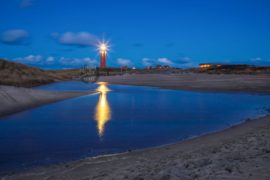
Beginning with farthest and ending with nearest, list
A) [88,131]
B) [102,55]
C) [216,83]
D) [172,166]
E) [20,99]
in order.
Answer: [102,55]
[216,83]
[20,99]
[88,131]
[172,166]

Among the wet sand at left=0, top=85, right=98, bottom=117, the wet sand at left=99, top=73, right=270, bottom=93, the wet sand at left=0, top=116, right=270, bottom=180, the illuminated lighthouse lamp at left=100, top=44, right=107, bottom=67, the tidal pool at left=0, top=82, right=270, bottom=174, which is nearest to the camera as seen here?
the wet sand at left=0, top=116, right=270, bottom=180

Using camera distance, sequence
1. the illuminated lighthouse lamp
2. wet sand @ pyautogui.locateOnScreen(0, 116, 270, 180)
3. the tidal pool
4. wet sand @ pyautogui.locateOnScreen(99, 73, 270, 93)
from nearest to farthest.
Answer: wet sand @ pyautogui.locateOnScreen(0, 116, 270, 180) < the tidal pool < wet sand @ pyautogui.locateOnScreen(99, 73, 270, 93) < the illuminated lighthouse lamp

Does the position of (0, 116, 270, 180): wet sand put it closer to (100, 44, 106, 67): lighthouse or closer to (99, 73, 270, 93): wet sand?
(99, 73, 270, 93): wet sand

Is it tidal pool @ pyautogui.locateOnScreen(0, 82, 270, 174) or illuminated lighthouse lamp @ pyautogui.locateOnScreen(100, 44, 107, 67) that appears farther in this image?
illuminated lighthouse lamp @ pyautogui.locateOnScreen(100, 44, 107, 67)

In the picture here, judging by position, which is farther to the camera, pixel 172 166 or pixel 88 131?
pixel 88 131

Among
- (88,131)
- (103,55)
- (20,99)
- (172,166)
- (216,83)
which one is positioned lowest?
(88,131)

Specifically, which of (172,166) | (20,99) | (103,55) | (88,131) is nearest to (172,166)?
(172,166)

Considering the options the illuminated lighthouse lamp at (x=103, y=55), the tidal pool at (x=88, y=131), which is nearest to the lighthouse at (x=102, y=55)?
the illuminated lighthouse lamp at (x=103, y=55)

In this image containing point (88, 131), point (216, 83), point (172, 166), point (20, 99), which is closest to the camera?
point (172, 166)

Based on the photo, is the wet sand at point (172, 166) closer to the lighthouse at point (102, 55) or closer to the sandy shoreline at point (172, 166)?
the sandy shoreline at point (172, 166)

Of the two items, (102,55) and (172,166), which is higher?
(102,55)

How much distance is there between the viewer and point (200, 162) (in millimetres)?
3564

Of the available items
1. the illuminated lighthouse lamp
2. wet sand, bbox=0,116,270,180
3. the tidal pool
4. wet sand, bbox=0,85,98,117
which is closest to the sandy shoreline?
wet sand, bbox=0,116,270,180

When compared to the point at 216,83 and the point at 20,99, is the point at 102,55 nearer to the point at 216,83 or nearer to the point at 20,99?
the point at 216,83
